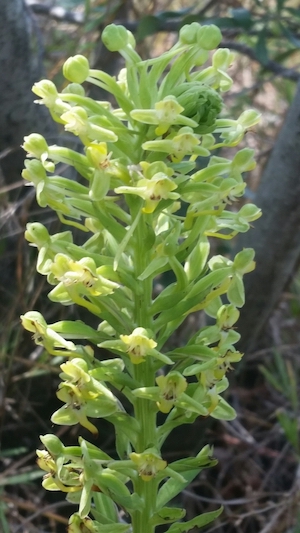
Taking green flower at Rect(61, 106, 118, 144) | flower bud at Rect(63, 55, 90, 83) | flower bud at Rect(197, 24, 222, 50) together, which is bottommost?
green flower at Rect(61, 106, 118, 144)

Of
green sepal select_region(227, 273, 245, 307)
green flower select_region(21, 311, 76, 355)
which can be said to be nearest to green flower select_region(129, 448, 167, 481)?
green flower select_region(21, 311, 76, 355)

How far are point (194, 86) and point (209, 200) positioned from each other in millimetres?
222

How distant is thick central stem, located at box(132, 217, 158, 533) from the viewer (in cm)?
112

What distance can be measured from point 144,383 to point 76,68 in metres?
0.63

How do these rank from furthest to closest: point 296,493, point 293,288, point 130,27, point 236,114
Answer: point 293,288
point 236,114
point 130,27
point 296,493

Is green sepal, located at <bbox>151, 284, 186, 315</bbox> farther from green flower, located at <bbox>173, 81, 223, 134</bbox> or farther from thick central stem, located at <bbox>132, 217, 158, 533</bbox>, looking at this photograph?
green flower, located at <bbox>173, 81, 223, 134</bbox>

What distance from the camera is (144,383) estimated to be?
3.68 feet

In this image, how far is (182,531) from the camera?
116 centimetres

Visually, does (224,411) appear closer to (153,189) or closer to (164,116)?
(153,189)

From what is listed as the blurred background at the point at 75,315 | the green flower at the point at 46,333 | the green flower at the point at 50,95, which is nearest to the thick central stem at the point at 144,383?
the green flower at the point at 46,333

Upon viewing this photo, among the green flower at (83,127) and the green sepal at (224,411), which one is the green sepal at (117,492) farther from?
the green flower at (83,127)

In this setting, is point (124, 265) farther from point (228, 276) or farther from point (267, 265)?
point (267, 265)

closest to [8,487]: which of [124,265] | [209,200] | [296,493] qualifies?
[296,493]

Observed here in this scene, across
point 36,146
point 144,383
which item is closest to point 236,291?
point 144,383
